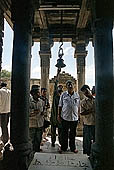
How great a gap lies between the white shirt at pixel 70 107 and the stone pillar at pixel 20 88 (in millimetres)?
1434

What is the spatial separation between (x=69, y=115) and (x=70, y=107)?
0.20 meters

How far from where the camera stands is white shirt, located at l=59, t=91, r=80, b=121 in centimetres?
456

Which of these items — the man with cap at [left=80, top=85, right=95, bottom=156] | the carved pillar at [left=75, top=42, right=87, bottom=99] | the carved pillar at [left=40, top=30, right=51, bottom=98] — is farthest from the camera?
the carved pillar at [left=75, top=42, right=87, bottom=99]

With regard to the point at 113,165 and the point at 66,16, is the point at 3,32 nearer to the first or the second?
the point at 66,16

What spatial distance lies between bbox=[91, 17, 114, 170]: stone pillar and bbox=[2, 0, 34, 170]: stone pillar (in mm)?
1225

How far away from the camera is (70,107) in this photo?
463 centimetres

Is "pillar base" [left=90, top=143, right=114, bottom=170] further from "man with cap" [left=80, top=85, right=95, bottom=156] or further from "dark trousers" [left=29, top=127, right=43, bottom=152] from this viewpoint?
"dark trousers" [left=29, top=127, right=43, bottom=152]

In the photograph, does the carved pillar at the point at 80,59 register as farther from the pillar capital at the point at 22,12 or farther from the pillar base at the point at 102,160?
the pillar base at the point at 102,160

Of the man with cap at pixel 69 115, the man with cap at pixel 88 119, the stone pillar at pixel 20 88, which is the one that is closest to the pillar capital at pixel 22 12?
the stone pillar at pixel 20 88

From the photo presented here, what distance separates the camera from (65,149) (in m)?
4.70

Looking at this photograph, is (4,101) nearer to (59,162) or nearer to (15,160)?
(15,160)

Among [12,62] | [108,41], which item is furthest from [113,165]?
[12,62]

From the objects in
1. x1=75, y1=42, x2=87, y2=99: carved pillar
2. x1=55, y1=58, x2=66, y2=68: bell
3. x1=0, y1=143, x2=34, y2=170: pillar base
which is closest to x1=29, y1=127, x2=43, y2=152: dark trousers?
x1=0, y1=143, x2=34, y2=170: pillar base

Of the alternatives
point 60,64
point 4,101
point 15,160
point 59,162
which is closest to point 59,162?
point 59,162
